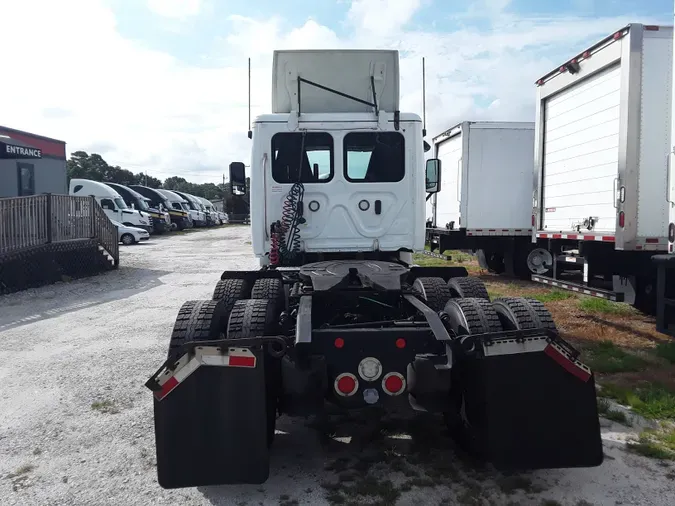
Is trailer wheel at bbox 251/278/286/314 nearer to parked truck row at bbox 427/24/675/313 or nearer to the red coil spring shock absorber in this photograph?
the red coil spring shock absorber

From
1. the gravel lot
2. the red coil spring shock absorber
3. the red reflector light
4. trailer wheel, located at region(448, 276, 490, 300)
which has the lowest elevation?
the gravel lot

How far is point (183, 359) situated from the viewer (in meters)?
3.18

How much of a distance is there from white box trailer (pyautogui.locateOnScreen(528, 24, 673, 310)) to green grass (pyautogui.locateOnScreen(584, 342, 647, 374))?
1.16 metres

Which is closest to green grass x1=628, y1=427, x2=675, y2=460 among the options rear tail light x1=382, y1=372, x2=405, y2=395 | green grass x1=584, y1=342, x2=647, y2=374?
green grass x1=584, y1=342, x2=647, y2=374

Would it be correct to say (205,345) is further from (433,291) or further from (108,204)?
(108,204)

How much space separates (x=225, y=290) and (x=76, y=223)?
11.8 m

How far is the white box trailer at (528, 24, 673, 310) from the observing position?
6.92 meters

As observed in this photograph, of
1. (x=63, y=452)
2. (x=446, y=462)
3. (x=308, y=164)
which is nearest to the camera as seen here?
(x=446, y=462)

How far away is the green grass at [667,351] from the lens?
643 centimetres

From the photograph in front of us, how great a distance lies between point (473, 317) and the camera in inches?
144

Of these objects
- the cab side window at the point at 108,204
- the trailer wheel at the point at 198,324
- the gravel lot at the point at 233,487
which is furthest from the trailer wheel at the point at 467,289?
the cab side window at the point at 108,204

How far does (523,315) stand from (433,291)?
3.90 feet

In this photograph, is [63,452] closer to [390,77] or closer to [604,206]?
[390,77]

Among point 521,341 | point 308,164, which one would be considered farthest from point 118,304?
point 521,341
